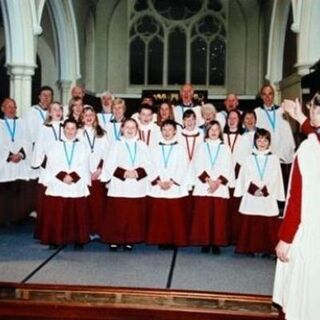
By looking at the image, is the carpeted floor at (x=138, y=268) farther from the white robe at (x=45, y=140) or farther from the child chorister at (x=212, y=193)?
the white robe at (x=45, y=140)

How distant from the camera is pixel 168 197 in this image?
6.76 metres

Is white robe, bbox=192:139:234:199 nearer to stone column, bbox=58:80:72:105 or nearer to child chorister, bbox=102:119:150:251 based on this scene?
child chorister, bbox=102:119:150:251

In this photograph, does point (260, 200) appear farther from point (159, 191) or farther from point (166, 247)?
point (166, 247)

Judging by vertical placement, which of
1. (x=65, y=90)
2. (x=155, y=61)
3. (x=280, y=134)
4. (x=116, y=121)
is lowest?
(x=280, y=134)

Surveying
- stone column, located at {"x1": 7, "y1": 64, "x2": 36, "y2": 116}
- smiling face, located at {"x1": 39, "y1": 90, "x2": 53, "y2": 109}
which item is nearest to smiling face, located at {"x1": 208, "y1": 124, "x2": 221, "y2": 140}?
smiling face, located at {"x1": 39, "y1": 90, "x2": 53, "y2": 109}

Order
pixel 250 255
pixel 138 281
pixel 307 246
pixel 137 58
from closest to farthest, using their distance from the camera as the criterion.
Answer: pixel 307 246 < pixel 138 281 < pixel 250 255 < pixel 137 58

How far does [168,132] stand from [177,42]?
34.7 feet

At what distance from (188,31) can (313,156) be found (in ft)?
45.4

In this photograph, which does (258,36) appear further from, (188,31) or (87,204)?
(87,204)

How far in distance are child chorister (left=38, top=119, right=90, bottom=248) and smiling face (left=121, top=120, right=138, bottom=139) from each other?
0.55 metres

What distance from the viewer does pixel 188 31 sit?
666 inches

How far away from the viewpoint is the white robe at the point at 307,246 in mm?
3547

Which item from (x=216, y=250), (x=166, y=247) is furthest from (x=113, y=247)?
(x=216, y=250)

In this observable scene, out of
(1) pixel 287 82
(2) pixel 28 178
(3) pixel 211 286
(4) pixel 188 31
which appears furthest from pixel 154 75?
(3) pixel 211 286
